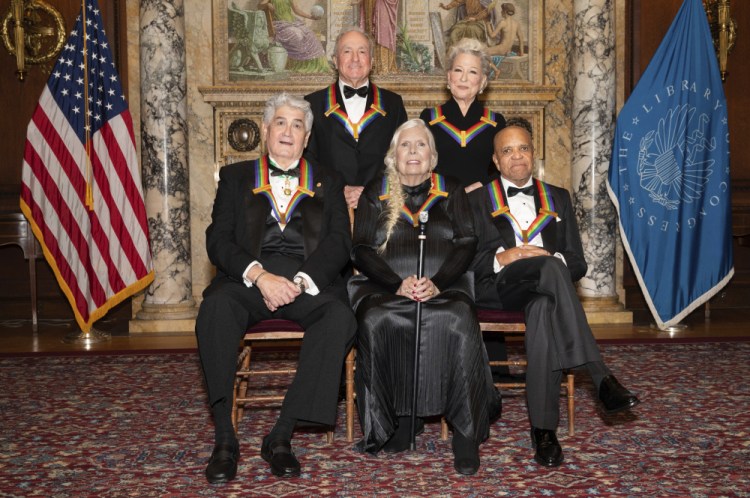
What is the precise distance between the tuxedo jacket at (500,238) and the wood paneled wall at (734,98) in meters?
4.69

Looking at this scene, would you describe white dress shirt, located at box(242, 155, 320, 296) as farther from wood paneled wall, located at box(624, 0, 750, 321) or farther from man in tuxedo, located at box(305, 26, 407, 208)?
wood paneled wall, located at box(624, 0, 750, 321)

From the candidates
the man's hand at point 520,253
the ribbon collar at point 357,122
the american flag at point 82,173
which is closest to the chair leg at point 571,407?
the man's hand at point 520,253

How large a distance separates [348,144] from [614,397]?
7.11 feet

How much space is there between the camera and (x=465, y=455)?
3908mm

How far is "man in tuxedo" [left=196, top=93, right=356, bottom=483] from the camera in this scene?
13.1 feet

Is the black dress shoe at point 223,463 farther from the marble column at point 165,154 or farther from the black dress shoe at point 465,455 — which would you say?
the marble column at point 165,154

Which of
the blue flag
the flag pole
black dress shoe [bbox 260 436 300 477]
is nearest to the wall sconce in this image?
the blue flag

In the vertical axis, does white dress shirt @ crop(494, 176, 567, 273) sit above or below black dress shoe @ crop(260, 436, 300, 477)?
above

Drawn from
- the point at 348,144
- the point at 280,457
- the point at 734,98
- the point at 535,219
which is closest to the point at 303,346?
the point at 280,457

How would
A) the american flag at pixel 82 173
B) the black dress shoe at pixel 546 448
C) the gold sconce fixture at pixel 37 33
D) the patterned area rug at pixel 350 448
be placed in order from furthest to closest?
1. the gold sconce fixture at pixel 37 33
2. the american flag at pixel 82 173
3. the black dress shoe at pixel 546 448
4. the patterned area rug at pixel 350 448

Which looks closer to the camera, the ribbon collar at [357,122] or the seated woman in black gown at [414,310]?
the seated woman in black gown at [414,310]

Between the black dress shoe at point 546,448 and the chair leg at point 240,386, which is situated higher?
the chair leg at point 240,386

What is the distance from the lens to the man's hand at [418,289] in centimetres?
416

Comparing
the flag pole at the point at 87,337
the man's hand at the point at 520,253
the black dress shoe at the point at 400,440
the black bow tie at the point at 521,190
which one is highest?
the black bow tie at the point at 521,190
